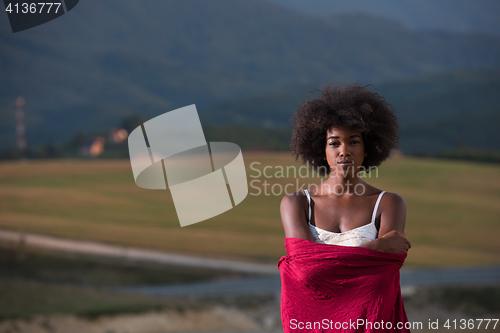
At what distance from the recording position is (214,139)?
16656 mm

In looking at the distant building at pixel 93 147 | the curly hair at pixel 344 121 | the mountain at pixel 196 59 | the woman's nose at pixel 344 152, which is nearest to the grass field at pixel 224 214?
the distant building at pixel 93 147

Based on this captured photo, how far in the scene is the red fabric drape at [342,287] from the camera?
6.33 ft

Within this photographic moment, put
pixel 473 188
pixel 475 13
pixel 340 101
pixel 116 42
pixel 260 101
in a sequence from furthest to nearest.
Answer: pixel 260 101 < pixel 116 42 < pixel 475 13 < pixel 473 188 < pixel 340 101

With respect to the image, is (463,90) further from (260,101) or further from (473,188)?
(260,101)

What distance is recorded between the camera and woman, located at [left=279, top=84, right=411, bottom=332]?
1950mm

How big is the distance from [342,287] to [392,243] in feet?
0.89

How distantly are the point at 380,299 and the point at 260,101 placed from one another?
17.6 metres

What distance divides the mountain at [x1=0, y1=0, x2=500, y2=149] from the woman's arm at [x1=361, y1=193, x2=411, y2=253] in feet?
39.9

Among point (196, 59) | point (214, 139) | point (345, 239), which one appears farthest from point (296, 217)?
point (196, 59)

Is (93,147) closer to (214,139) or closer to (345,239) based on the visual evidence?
(214,139)

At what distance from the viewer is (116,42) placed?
16141 mm

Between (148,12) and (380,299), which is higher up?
(148,12)

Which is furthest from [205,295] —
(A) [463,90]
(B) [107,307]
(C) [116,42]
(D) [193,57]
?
(A) [463,90]

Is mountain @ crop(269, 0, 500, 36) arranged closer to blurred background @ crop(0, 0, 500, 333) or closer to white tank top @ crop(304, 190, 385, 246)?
blurred background @ crop(0, 0, 500, 333)
